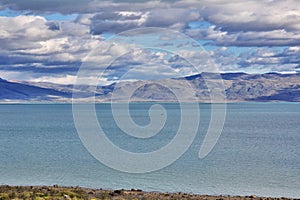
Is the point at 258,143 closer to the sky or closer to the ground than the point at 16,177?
closer to the sky

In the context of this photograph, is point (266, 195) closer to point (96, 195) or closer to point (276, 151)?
point (96, 195)

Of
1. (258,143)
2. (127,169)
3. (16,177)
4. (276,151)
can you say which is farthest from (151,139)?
(16,177)

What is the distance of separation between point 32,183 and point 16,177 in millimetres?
4982

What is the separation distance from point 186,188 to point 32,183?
14768 mm

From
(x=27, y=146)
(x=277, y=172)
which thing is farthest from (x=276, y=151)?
(x=27, y=146)

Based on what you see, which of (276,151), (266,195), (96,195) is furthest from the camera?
(276,151)

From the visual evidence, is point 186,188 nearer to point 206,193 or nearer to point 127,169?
point 206,193

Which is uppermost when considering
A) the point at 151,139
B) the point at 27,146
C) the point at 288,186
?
the point at 151,139

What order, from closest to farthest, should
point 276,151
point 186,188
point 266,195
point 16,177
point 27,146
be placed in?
point 266,195 → point 186,188 → point 16,177 → point 276,151 → point 27,146

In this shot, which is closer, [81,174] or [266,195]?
[266,195]

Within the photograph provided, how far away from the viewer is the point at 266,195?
44156mm

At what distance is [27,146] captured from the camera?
90188 mm

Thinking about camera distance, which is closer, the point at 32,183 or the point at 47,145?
the point at 32,183

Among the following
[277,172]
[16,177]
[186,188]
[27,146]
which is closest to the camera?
[186,188]
